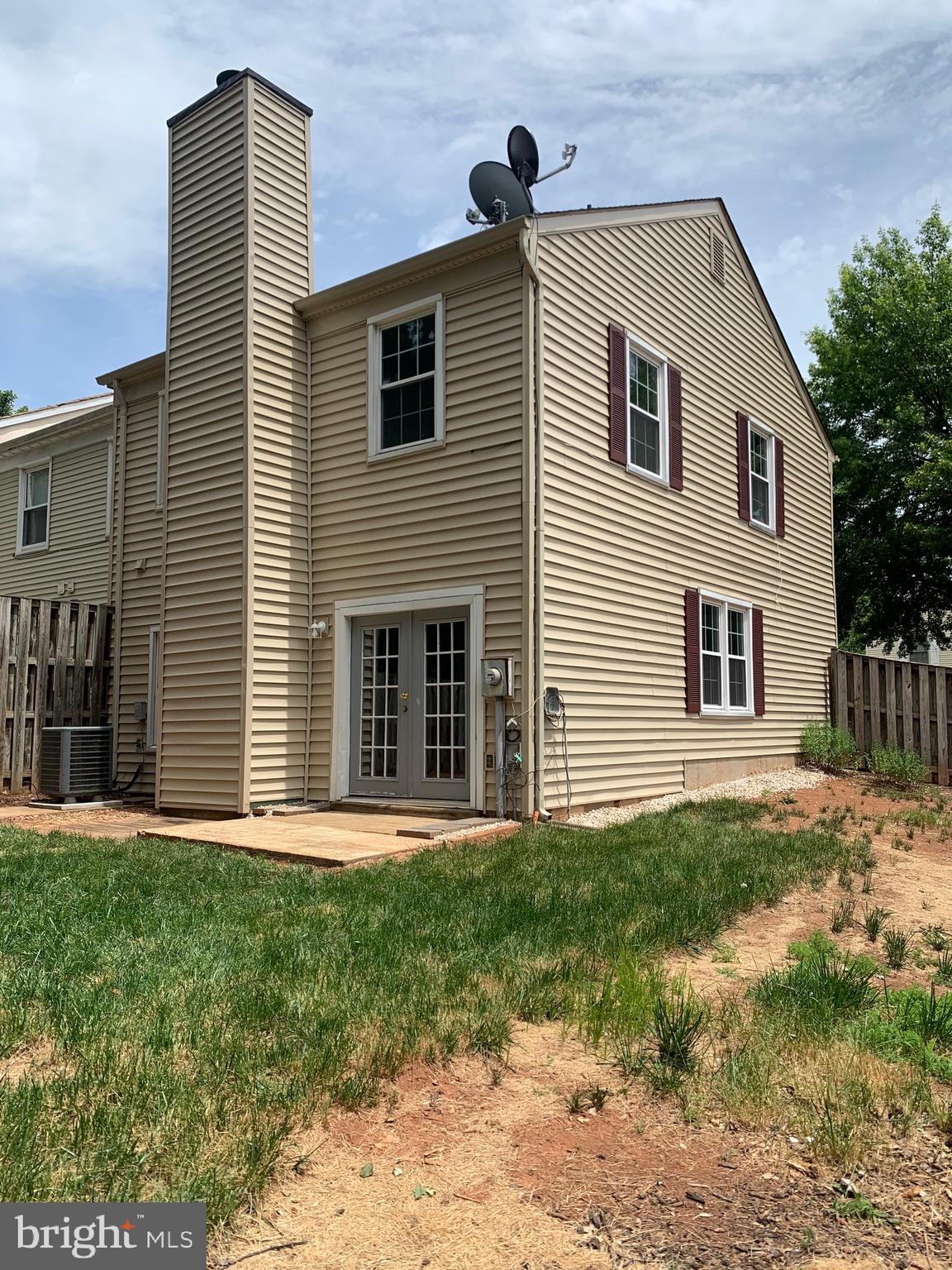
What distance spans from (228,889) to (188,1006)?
2332 mm

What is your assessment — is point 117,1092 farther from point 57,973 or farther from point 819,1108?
point 819,1108

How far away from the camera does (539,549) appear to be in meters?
9.01

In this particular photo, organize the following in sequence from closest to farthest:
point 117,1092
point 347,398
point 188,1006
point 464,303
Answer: point 117,1092 < point 188,1006 < point 464,303 < point 347,398

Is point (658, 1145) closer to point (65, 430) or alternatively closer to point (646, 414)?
point (646, 414)

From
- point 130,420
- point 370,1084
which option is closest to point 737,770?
point 130,420

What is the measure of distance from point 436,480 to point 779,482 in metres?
7.31

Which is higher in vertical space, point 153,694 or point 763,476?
point 763,476

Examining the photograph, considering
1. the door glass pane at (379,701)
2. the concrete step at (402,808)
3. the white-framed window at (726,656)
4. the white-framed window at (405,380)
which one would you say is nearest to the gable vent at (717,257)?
the white-framed window at (726,656)

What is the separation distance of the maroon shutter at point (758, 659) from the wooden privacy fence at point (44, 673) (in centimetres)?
901

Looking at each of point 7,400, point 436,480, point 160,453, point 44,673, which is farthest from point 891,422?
point 7,400

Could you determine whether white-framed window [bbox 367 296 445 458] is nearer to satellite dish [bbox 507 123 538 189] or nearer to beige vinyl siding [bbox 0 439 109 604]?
satellite dish [bbox 507 123 538 189]

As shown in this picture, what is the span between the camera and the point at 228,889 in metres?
5.82

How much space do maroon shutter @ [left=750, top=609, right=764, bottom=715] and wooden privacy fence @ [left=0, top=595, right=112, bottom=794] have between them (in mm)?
9009

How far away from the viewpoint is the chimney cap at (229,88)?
10.6m
